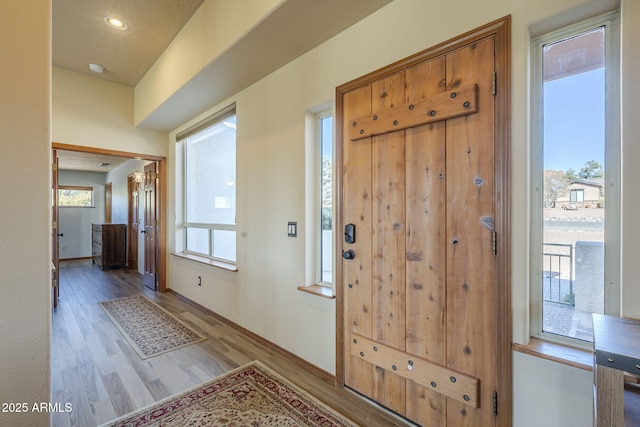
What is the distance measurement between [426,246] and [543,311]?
23.4 inches

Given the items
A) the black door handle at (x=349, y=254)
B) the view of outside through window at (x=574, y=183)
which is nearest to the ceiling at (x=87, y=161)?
the black door handle at (x=349, y=254)

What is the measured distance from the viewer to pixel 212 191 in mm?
3887

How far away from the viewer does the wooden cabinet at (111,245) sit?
20.5ft

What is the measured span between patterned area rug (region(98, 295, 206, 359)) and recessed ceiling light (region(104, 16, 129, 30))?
304 cm

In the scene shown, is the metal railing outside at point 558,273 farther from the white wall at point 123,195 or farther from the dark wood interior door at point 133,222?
the dark wood interior door at point 133,222

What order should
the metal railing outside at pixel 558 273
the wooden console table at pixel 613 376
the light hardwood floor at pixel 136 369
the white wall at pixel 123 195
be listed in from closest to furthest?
the wooden console table at pixel 613 376 → the metal railing outside at pixel 558 273 → the light hardwood floor at pixel 136 369 → the white wall at pixel 123 195

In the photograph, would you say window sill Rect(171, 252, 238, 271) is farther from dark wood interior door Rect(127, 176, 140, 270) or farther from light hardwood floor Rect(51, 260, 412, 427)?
dark wood interior door Rect(127, 176, 140, 270)

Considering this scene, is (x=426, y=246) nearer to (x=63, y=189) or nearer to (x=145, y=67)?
(x=145, y=67)

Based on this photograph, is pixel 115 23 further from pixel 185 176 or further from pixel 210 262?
pixel 210 262

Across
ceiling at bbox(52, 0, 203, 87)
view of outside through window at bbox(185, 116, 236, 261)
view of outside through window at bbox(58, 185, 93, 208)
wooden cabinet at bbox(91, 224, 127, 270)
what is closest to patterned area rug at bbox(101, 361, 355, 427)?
view of outside through window at bbox(185, 116, 236, 261)

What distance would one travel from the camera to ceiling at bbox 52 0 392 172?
1.84 meters

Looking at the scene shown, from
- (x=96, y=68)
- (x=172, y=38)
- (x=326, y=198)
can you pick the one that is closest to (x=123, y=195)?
(x=96, y=68)

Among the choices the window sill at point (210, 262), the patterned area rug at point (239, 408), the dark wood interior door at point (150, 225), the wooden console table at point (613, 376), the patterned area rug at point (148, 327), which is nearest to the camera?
the wooden console table at point (613, 376)

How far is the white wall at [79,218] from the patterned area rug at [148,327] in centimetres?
514
